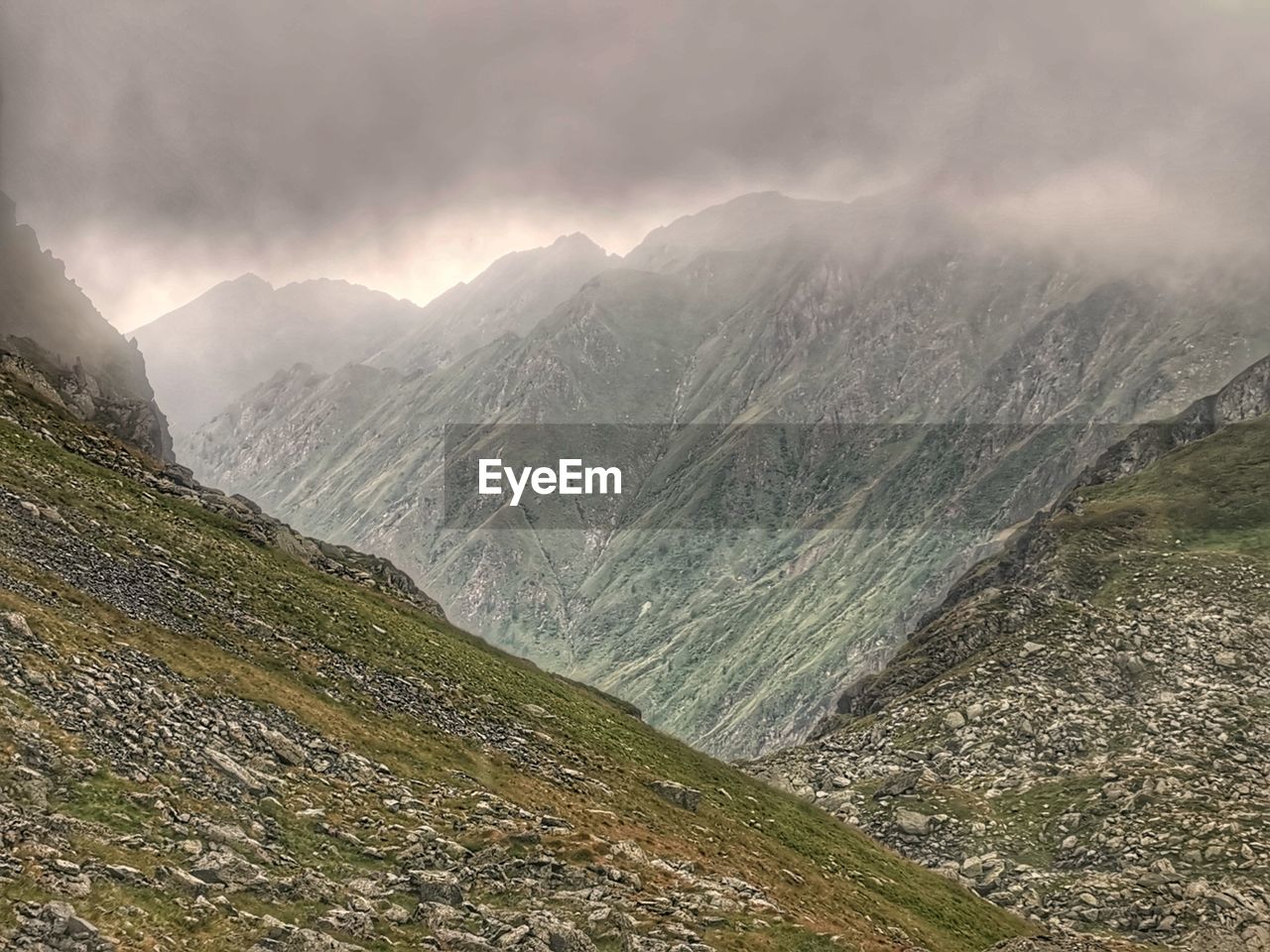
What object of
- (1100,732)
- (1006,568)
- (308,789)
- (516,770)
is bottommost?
(516,770)

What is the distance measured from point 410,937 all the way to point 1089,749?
67.4 metres

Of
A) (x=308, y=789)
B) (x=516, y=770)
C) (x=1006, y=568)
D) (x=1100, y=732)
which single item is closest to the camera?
(x=308, y=789)

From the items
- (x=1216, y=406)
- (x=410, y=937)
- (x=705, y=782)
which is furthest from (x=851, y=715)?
(x=1216, y=406)

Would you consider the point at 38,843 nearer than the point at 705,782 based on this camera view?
Yes

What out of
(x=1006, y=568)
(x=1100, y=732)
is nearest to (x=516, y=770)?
(x=1100, y=732)

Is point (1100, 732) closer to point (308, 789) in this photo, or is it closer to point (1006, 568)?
point (1006, 568)

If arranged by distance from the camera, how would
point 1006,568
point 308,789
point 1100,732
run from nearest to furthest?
point 308,789
point 1100,732
point 1006,568

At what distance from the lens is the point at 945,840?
72188 mm

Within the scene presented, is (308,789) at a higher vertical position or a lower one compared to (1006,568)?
lower

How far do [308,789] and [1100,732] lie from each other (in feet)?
226

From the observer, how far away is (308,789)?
35.3 metres

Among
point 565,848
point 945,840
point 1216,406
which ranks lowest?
point 945,840

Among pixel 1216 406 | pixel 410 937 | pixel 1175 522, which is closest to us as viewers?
pixel 410 937

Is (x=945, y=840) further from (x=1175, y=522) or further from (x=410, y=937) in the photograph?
(x=1175, y=522)
